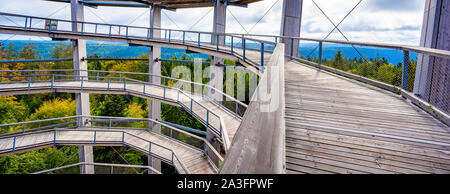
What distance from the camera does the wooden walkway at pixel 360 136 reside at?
5.55ft

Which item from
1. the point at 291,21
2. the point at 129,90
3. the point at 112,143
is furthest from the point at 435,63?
the point at 112,143

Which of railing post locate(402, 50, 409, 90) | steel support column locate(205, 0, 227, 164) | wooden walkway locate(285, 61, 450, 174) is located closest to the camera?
wooden walkway locate(285, 61, 450, 174)

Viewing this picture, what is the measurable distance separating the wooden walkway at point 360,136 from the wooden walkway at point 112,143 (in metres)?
7.25

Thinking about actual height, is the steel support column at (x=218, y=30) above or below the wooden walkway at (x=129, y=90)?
above

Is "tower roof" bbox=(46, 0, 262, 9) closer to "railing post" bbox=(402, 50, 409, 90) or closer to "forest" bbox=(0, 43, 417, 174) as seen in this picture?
"forest" bbox=(0, 43, 417, 174)

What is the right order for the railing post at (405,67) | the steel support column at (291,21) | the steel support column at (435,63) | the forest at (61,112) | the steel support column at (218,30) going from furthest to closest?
the forest at (61,112) → the steel support column at (218,30) → the steel support column at (291,21) → the steel support column at (435,63) → the railing post at (405,67)

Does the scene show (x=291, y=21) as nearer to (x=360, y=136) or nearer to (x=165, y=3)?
(x=360, y=136)

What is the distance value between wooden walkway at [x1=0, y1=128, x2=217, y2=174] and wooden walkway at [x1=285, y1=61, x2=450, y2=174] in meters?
7.25

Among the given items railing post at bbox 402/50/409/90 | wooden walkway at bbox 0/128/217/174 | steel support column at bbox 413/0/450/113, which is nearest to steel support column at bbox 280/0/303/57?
steel support column at bbox 413/0/450/113

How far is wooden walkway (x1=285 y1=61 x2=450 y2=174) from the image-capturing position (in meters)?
1.69

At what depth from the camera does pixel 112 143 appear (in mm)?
11070

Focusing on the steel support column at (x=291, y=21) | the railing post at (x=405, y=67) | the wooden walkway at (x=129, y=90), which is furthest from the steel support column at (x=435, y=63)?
the wooden walkway at (x=129, y=90)

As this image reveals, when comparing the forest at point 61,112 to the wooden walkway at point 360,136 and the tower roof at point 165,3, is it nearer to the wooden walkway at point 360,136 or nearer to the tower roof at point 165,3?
the tower roof at point 165,3
